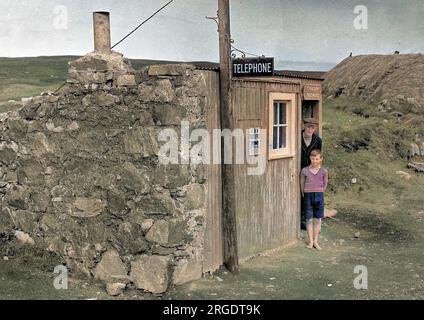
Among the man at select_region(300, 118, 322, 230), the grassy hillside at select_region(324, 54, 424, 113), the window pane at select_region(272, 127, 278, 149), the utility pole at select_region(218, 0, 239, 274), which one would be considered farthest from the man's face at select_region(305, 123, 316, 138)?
the grassy hillside at select_region(324, 54, 424, 113)

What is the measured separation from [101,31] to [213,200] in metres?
3.14

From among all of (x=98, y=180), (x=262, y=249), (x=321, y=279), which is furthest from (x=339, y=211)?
(x=98, y=180)

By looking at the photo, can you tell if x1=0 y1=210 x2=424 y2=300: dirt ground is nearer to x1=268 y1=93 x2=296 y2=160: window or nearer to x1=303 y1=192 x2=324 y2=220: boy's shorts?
x1=303 y1=192 x2=324 y2=220: boy's shorts

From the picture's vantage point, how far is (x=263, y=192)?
31.0 ft

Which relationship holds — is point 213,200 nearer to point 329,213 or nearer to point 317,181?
point 317,181

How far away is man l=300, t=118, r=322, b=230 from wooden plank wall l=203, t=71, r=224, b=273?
10.3ft

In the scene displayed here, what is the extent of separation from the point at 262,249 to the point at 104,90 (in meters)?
3.93

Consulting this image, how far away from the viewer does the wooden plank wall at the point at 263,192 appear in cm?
889

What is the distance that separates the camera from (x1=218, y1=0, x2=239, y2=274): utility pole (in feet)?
26.7

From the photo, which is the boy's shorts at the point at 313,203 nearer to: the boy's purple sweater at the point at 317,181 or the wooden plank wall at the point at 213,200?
the boy's purple sweater at the point at 317,181

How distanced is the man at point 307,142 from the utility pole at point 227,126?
2.86 m

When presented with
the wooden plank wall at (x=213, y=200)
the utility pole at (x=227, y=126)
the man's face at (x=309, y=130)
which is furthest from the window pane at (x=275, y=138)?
the wooden plank wall at (x=213, y=200)

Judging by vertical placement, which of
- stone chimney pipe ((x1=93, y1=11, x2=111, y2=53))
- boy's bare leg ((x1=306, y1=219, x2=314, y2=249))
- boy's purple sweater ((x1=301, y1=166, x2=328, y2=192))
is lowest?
boy's bare leg ((x1=306, y1=219, x2=314, y2=249))
